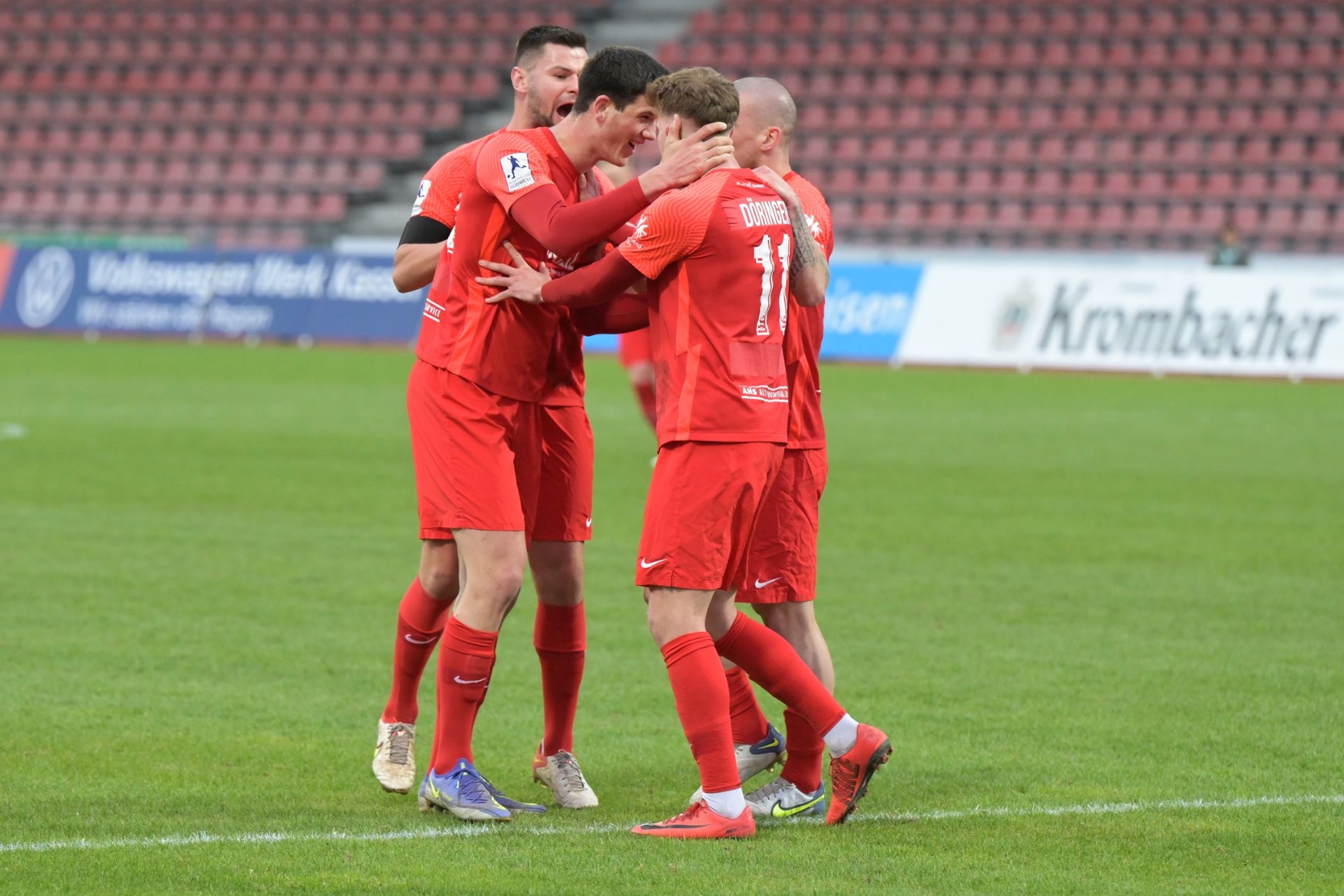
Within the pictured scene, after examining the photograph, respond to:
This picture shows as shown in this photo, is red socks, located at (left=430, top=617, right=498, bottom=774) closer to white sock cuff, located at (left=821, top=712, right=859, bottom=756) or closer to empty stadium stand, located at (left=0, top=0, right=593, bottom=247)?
white sock cuff, located at (left=821, top=712, right=859, bottom=756)

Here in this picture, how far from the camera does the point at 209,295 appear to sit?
27.1 metres

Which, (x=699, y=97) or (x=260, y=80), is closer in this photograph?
(x=699, y=97)

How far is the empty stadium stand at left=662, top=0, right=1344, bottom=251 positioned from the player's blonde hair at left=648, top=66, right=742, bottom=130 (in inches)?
948

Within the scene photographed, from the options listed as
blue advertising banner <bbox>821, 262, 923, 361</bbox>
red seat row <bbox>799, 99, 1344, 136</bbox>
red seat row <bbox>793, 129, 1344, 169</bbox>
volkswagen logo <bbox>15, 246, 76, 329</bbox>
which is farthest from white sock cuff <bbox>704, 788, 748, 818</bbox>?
red seat row <bbox>799, 99, 1344, 136</bbox>

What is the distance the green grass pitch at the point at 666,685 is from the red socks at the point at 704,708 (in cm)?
22

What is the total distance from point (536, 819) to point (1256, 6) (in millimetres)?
28115

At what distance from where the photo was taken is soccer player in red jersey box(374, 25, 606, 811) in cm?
520

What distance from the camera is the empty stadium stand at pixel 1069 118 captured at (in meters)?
28.0

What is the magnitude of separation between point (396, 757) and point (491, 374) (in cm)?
115

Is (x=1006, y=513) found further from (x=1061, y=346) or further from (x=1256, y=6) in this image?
(x=1256, y=6)

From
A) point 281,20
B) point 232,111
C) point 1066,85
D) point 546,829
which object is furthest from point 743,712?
point 281,20

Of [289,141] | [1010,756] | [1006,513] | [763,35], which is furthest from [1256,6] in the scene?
[1010,756]

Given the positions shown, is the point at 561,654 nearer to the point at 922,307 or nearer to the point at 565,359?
the point at 565,359

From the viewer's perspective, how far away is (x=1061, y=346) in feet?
73.5
